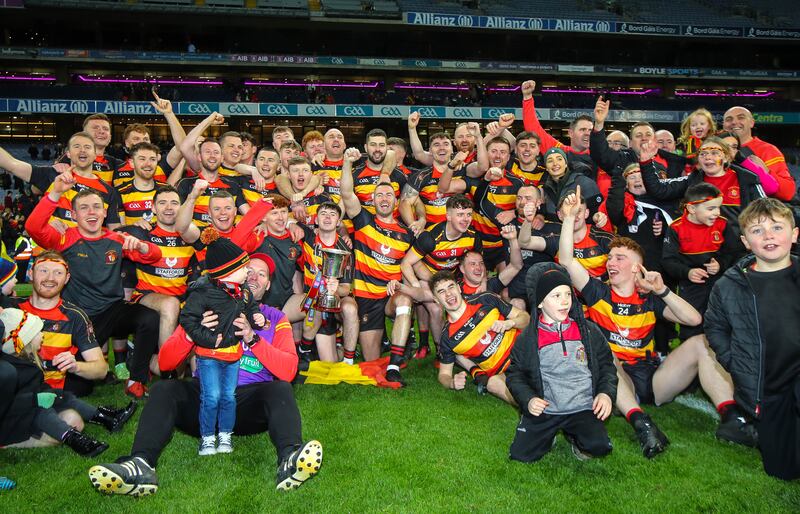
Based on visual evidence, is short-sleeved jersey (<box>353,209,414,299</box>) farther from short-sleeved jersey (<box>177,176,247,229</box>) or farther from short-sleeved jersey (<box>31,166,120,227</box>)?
short-sleeved jersey (<box>31,166,120,227</box>)

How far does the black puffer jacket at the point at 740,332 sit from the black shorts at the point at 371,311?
3.34m

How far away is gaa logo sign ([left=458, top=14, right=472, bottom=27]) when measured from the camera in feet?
113

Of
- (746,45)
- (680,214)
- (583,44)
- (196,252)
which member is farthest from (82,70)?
(746,45)

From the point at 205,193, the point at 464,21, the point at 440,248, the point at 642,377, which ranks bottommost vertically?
the point at 642,377

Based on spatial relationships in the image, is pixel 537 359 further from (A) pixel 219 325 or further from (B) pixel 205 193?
(B) pixel 205 193

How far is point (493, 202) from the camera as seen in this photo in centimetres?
694

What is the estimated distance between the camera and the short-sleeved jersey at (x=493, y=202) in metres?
6.89

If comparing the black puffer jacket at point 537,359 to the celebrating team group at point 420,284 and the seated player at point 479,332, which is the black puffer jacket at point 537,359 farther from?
the seated player at point 479,332

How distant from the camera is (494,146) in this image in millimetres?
7039

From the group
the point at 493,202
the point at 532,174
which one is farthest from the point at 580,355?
the point at 532,174

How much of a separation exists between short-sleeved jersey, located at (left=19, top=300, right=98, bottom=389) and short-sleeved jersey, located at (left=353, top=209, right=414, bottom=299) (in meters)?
2.69

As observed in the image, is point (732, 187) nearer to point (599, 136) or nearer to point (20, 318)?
point (599, 136)

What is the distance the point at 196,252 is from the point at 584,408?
4028 millimetres

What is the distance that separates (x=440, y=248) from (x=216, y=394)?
3.07m
